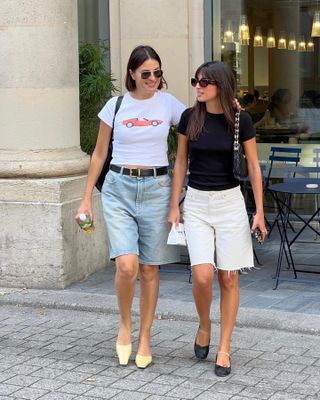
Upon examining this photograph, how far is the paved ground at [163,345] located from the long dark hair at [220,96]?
1.46 meters

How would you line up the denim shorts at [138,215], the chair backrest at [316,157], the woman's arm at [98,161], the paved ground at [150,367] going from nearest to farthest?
the paved ground at [150,367] → the denim shorts at [138,215] → the woman's arm at [98,161] → the chair backrest at [316,157]

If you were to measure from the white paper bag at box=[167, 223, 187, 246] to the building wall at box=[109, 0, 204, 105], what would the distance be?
465cm

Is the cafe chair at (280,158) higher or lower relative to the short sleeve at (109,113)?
lower

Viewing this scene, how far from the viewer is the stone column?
295 inches

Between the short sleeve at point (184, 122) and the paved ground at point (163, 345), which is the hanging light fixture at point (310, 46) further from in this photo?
the short sleeve at point (184, 122)

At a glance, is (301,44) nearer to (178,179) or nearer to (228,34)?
(228,34)

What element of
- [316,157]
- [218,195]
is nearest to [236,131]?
[218,195]

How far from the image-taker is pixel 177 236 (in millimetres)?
5355

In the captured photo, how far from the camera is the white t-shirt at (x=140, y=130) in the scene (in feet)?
17.7

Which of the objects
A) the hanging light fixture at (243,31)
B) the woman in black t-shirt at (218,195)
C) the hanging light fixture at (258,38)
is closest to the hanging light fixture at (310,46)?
the hanging light fixture at (258,38)

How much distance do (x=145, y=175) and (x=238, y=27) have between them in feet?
17.9

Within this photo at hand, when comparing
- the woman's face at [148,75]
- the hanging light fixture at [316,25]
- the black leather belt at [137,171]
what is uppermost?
the hanging light fixture at [316,25]

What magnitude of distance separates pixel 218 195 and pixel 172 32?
16.1ft

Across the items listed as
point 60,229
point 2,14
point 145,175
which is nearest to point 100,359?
point 145,175
